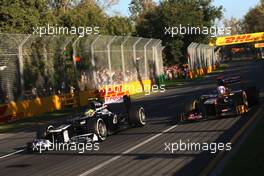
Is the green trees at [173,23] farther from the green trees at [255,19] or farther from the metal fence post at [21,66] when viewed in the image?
the green trees at [255,19]

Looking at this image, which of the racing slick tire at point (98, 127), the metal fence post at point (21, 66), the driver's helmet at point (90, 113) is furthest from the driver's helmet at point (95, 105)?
the metal fence post at point (21, 66)

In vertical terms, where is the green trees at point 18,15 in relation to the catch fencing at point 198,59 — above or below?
above

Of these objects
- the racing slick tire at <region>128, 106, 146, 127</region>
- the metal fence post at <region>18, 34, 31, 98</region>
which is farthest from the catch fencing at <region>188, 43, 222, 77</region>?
the racing slick tire at <region>128, 106, 146, 127</region>

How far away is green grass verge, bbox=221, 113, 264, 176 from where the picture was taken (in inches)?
350

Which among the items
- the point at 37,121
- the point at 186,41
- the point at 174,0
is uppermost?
the point at 174,0

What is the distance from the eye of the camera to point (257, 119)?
15.6 meters

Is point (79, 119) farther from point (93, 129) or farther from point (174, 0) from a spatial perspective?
point (174, 0)

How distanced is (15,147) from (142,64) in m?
32.6

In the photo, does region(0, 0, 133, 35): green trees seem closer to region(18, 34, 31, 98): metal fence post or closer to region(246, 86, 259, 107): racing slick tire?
region(18, 34, 31, 98): metal fence post

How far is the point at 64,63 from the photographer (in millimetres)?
34094

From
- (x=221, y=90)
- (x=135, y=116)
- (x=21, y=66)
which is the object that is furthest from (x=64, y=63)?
(x=135, y=116)

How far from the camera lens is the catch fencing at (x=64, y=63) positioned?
28016mm

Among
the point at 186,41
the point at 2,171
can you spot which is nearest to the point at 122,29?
the point at 186,41

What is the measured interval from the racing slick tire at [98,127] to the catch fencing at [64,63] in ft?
43.8
